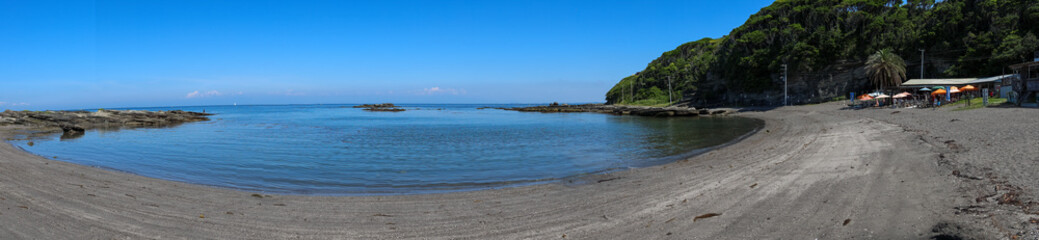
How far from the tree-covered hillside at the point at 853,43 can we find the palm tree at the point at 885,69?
561cm

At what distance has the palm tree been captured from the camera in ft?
168

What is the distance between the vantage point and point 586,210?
26.7 ft

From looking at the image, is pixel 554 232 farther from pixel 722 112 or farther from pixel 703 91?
pixel 703 91

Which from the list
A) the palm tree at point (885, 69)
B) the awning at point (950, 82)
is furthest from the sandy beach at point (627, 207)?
the palm tree at point (885, 69)

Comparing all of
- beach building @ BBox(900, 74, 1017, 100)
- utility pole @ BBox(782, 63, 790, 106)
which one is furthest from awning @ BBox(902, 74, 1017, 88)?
utility pole @ BBox(782, 63, 790, 106)

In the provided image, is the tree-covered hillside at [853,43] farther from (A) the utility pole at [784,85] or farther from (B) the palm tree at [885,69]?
(B) the palm tree at [885,69]

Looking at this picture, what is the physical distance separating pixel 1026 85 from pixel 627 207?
39.0 m

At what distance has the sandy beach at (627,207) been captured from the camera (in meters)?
6.22

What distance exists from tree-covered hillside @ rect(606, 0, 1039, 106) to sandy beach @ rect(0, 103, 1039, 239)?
2033 inches

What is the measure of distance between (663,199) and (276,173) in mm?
12684

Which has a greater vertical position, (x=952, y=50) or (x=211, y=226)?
(x=952, y=50)

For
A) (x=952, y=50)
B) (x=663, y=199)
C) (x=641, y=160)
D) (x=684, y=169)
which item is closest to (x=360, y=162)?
(x=641, y=160)

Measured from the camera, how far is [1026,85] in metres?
30.8

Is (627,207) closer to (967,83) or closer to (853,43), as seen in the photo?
(967,83)
